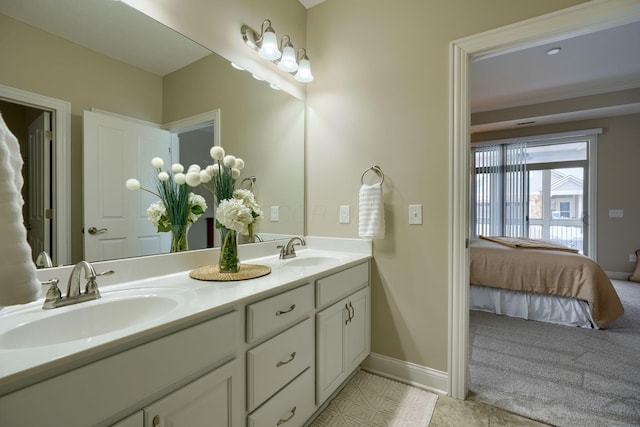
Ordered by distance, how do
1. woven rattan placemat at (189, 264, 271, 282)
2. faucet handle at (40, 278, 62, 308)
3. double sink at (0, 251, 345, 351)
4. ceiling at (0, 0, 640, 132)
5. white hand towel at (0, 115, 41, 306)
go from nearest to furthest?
white hand towel at (0, 115, 41, 306), double sink at (0, 251, 345, 351), faucet handle at (40, 278, 62, 308), ceiling at (0, 0, 640, 132), woven rattan placemat at (189, 264, 271, 282)

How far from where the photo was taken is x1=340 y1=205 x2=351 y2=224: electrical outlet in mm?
2088

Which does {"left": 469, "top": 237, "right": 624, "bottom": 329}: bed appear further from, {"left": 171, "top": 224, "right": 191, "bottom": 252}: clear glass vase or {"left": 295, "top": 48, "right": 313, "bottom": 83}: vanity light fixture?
{"left": 171, "top": 224, "right": 191, "bottom": 252}: clear glass vase

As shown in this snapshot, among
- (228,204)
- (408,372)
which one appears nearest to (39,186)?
(228,204)

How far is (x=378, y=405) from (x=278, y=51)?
87.1 inches

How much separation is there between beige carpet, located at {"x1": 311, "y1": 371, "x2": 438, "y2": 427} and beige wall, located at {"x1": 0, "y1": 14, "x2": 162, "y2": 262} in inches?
56.6

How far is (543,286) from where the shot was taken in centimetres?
279

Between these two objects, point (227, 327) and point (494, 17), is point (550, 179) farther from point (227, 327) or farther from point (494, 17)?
point (227, 327)

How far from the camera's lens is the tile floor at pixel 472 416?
4.95ft

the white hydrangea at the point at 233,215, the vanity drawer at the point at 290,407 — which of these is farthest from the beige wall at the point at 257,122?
the vanity drawer at the point at 290,407

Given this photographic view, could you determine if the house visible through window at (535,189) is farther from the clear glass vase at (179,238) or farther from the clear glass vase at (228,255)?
the clear glass vase at (179,238)

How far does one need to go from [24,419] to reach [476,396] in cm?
200

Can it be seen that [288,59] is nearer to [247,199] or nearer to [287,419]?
[247,199]

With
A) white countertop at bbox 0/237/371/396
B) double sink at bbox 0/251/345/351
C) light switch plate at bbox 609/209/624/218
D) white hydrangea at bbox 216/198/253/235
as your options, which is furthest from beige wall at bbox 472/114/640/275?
double sink at bbox 0/251/345/351

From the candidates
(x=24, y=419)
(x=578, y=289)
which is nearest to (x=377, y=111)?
(x=24, y=419)
